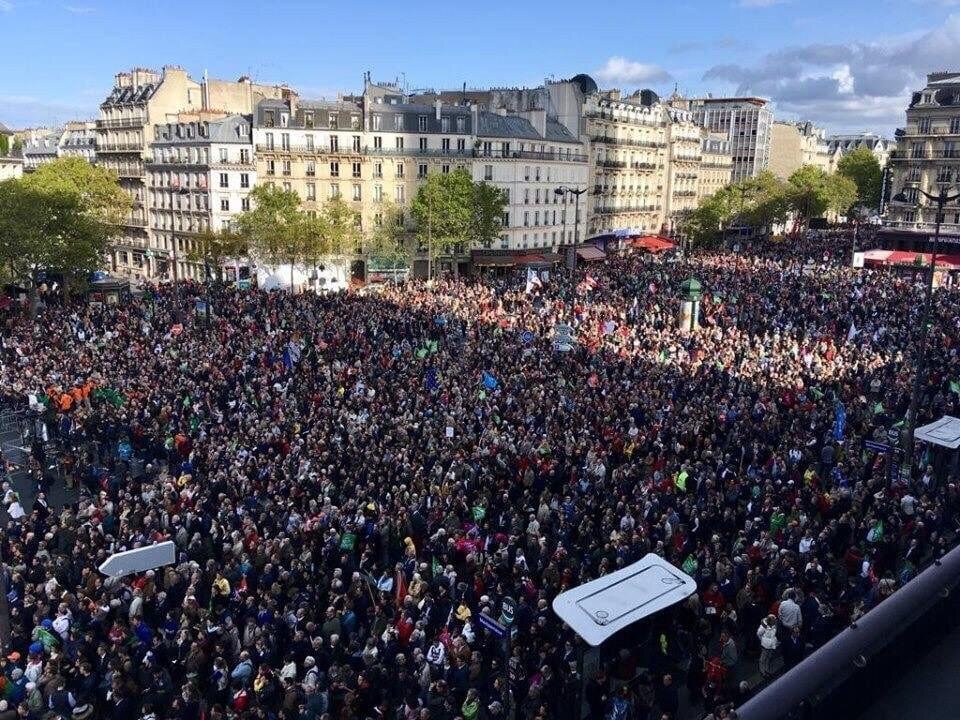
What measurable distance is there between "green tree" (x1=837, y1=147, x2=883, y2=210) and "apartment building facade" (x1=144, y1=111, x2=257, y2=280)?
7928 centimetres

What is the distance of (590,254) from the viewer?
62.8 m

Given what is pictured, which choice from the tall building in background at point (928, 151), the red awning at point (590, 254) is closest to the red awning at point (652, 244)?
the red awning at point (590, 254)

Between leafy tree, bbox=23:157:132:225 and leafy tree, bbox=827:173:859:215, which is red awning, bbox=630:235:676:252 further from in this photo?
leafy tree, bbox=23:157:132:225

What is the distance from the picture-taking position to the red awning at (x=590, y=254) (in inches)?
2459

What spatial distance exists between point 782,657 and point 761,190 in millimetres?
73252

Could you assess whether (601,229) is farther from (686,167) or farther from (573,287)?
(573,287)

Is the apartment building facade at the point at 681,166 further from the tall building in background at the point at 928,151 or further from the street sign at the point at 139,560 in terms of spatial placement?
the street sign at the point at 139,560

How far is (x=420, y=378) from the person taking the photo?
2509cm

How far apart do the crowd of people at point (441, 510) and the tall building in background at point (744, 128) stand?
3247 inches

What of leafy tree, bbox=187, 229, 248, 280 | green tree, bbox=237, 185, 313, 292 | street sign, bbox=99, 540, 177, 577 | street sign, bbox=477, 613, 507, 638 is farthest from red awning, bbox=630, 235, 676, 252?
street sign, bbox=477, 613, 507, 638

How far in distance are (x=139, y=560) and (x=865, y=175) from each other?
109m

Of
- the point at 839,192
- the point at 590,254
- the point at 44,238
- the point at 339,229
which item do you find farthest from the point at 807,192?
the point at 44,238

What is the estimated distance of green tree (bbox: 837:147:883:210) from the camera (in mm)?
101188

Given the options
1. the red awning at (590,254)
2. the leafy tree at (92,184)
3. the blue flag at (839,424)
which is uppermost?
the leafy tree at (92,184)
